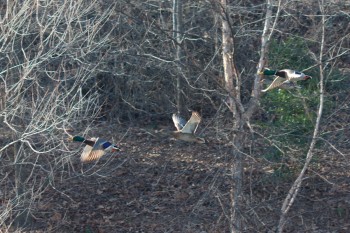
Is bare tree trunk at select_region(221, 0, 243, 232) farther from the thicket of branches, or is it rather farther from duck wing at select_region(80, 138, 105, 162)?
duck wing at select_region(80, 138, 105, 162)

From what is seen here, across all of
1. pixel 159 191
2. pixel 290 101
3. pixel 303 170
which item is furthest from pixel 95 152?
pixel 159 191

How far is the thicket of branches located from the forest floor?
1.12 feet

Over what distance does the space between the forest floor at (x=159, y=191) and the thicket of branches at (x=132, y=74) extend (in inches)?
13.4

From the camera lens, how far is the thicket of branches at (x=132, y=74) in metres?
9.20

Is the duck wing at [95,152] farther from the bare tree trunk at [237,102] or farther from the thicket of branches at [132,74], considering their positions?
the bare tree trunk at [237,102]

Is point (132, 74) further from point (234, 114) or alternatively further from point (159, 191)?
point (234, 114)

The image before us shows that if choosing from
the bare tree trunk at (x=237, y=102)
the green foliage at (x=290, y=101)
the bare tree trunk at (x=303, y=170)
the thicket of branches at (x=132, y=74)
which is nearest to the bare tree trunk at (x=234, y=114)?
the bare tree trunk at (x=237, y=102)

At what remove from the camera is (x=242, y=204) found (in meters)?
9.41

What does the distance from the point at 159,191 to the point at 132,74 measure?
83.2 inches

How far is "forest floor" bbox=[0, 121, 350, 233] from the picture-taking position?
12.0 m

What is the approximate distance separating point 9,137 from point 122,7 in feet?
8.82

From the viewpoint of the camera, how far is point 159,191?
534 inches

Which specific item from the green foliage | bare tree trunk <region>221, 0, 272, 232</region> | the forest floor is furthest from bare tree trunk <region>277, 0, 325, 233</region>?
the forest floor

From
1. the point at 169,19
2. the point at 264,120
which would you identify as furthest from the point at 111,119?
the point at 264,120
